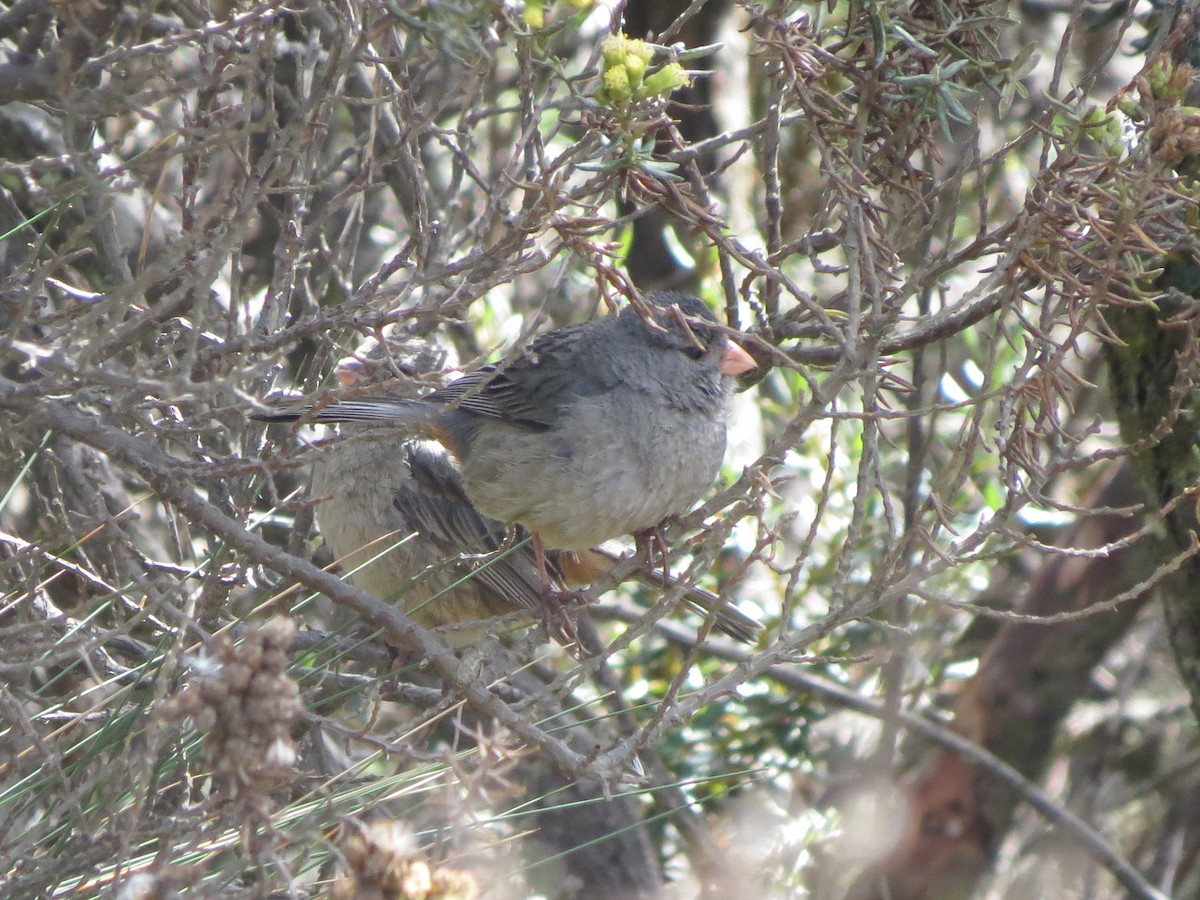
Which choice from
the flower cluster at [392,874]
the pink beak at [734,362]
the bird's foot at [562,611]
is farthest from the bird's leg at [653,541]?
the flower cluster at [392,874]

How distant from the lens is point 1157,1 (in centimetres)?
434

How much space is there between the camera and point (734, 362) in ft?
15.4

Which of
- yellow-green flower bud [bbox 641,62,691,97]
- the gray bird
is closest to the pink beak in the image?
the gray bird

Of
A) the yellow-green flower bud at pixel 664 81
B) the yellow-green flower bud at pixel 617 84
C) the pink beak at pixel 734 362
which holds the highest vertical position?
the yellow-green flower bud at pixel 664 81

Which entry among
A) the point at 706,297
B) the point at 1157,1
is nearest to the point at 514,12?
the point at 1157,1

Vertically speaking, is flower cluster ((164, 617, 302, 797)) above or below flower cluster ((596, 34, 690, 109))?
below

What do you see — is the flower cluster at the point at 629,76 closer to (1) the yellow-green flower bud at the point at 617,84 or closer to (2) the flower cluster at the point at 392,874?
(1) the yellow-green flower bud at the point at 617,84

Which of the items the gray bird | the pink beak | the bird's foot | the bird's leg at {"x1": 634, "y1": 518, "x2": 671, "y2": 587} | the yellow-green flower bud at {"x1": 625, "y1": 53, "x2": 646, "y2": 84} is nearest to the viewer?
the yellow-green flower bud at {"x1": 625, "y1": 53, "x2": 646, "y2": 84}

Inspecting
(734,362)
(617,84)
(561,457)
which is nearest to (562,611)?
(561,457)

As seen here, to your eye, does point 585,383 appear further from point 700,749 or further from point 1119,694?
point 1119,694

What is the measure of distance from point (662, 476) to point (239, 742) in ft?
8.55

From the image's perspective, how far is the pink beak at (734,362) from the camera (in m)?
4.66

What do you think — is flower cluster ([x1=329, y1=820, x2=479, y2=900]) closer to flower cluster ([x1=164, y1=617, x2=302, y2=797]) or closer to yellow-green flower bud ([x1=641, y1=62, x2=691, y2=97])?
flower cluster ([x1=164, y1=617, x2=302, y2=797])

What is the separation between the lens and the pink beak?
466 cm
